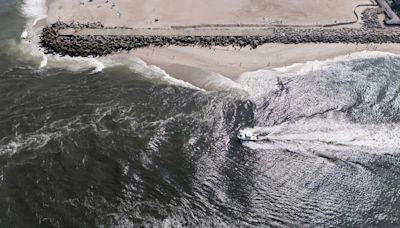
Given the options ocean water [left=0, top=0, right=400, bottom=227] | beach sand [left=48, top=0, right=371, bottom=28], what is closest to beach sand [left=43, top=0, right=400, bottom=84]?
beach sand [left=48, top=0, right=371, bottom=28]

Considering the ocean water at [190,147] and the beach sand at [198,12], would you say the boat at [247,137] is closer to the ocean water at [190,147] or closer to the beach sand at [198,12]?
the ocean water at [190,147]

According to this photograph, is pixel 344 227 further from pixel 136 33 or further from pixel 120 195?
pixel 136 33

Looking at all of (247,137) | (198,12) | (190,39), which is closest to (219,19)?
(198,12)

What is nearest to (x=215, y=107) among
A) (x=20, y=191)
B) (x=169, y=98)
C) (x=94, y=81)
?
(x=169, y=98)

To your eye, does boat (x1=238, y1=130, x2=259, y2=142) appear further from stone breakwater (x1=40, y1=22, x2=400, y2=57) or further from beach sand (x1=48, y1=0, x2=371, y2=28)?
beach sand (x1=48, y1=0, x2=371, y2=28)

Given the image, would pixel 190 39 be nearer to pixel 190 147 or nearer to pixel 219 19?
pixel 219 19

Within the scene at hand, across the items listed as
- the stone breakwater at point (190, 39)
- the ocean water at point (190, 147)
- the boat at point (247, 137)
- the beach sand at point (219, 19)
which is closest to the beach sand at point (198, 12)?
the beach sand at point (219, 19)

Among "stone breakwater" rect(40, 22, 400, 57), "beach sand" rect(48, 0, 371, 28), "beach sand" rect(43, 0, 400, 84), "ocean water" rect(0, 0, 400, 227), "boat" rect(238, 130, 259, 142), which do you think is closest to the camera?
"ocean water" rect(0, 0, 400, 227)
